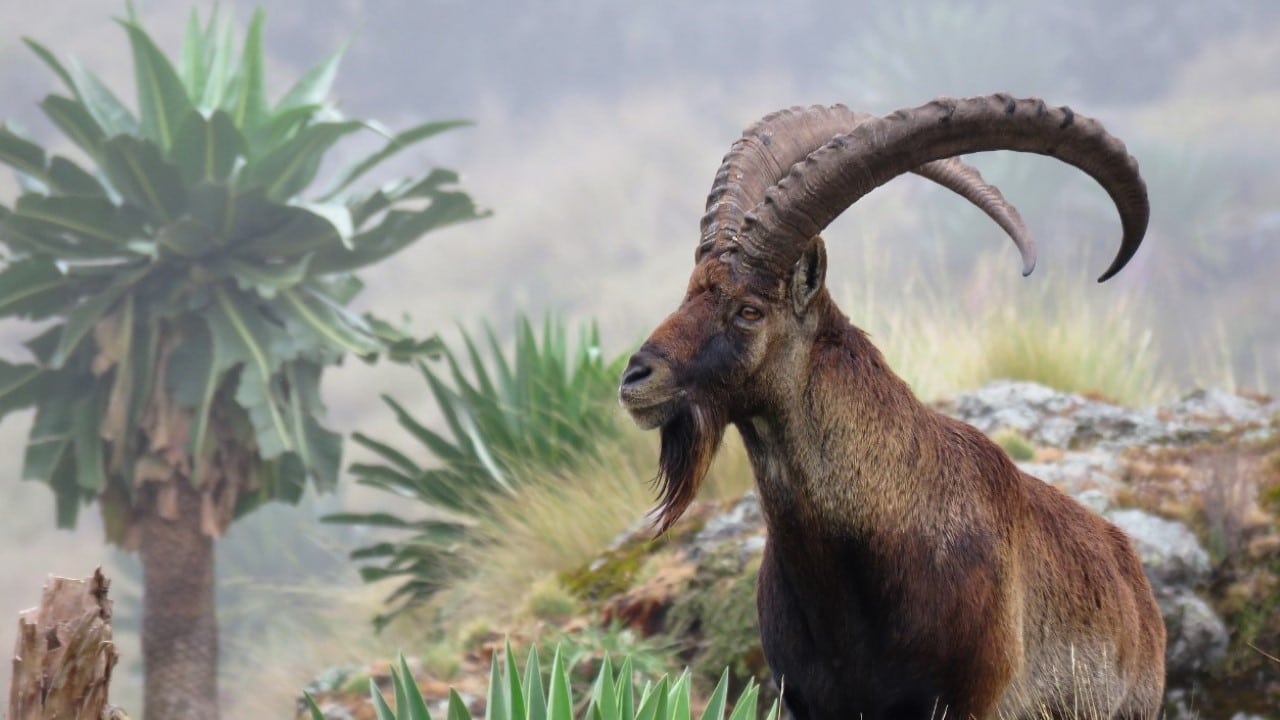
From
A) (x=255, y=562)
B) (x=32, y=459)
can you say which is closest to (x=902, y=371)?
(x=32, y=459)

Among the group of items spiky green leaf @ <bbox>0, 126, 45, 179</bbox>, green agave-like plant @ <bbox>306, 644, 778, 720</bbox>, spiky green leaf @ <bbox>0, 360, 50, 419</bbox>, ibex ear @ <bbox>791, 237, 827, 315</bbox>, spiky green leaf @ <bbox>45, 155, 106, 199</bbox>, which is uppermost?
spiky green leaf @ <bbox>0, 126, 45, 179</bbox>

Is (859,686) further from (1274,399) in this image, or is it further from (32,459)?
(32,459)

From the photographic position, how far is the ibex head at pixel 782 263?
11.6 ft

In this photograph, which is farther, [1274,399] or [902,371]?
[902,371]

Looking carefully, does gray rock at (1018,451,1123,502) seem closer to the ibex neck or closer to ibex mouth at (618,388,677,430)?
the ibex neck

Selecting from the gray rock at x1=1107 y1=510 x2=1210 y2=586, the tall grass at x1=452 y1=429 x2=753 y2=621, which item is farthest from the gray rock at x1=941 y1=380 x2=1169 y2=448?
the tall grass at x1=452 y1=429 x2=753 y2=621

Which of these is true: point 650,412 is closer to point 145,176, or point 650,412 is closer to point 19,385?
point 145,176

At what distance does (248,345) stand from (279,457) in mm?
1165

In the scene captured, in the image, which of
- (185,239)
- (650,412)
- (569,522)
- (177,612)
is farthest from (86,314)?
(650,412)

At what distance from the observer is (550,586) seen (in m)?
7.42

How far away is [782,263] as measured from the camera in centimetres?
A: 362

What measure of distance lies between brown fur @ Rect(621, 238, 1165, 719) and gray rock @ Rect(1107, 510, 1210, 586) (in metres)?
2.46

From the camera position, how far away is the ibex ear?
368 centimetres

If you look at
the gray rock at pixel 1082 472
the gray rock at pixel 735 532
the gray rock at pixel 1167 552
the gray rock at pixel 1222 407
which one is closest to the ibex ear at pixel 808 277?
the gray rock at pixel 1167 552
